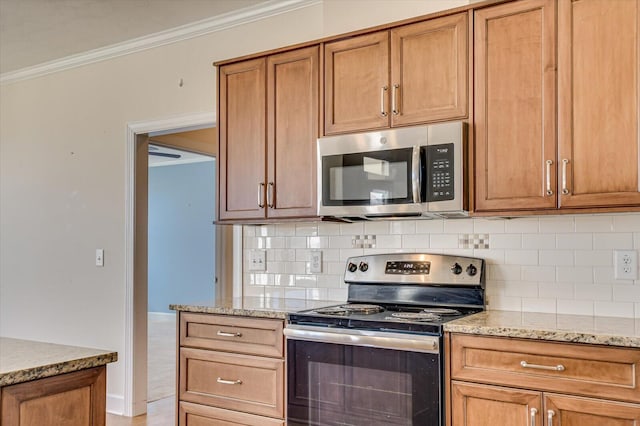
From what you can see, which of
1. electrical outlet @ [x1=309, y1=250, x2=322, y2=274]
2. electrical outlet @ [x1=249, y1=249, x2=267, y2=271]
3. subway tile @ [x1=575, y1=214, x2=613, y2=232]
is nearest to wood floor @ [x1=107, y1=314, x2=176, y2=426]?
electrical outlet @ [x1=249, y1=249, x2=267, y2=271]

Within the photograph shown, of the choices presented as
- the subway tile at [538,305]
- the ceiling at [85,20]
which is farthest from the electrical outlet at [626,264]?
the ceiling at [85,20]

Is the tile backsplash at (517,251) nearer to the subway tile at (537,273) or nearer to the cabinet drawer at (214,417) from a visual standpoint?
the subway tile at (537,273)

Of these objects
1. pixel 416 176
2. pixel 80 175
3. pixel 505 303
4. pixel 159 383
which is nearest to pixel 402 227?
pixel 416 176

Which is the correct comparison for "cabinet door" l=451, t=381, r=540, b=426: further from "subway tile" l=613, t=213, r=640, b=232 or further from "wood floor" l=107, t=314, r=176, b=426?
"wood floor" l=107, t=314, r=176, b=426

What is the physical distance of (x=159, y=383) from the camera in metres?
4.88

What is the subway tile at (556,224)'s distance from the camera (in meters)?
2.52

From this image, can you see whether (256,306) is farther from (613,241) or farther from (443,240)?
(613,241)

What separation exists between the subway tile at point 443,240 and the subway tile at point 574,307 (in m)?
0.53

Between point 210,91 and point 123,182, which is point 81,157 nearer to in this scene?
point 123,182

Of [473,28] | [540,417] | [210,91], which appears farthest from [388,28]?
[540,417]

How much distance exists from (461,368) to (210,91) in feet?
7.79

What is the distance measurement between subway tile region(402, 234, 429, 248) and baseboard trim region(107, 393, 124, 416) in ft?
7.74

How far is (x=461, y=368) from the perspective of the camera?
2.13 meters

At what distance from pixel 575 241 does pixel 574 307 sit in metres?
0.28
